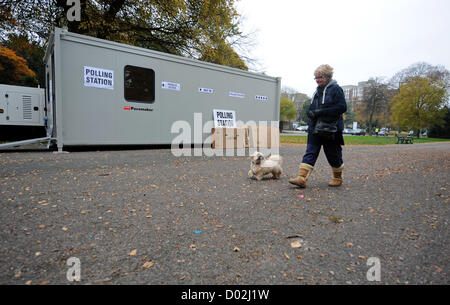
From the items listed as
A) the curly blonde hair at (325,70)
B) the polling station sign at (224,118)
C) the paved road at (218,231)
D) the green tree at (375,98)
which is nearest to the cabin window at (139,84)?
the polling station sign at (224,118)

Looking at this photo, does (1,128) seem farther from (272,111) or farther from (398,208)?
(398,208)

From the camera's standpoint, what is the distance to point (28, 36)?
547 inches

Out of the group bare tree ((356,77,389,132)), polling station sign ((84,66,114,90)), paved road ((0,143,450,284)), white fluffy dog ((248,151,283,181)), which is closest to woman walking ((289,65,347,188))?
paved road ((0,143,450,284))

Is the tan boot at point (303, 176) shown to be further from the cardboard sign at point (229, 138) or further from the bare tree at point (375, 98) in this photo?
the bare tree at point (375, 98)

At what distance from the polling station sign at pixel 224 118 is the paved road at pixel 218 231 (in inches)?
249

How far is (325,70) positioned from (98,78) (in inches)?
287

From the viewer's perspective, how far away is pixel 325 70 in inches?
158

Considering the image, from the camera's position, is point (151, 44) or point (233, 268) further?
point (151, 44)

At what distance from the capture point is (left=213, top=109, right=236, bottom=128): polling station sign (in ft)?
34.9

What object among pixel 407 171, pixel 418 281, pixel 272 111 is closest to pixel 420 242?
pixel 418 281

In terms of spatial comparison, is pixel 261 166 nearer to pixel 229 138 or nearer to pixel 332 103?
pixel 332 103

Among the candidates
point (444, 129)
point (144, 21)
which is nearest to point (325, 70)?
point (144, 21)

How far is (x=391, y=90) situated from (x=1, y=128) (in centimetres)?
5838

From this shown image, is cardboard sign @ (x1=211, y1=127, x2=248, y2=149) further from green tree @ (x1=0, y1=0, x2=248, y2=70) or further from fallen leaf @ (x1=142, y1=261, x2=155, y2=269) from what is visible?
fallen leaf @ (x1=142, y1=261, x2=155, y2=269)
